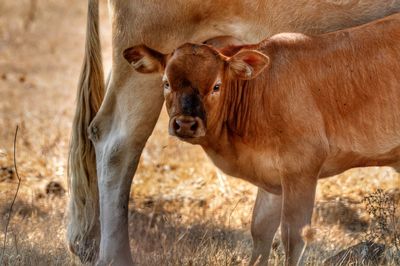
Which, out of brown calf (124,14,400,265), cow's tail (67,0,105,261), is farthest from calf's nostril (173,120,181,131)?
cow's tail (67,0,105,261)

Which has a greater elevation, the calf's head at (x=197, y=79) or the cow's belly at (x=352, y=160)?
the calf's head at (x=197, y=79)

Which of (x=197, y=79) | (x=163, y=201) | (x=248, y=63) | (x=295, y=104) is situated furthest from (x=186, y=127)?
(x=163, y=201)

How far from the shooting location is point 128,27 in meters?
7.39

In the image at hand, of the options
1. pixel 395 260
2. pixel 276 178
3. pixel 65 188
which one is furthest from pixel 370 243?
pixel 65 188

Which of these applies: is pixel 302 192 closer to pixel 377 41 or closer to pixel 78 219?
pixel 377 41

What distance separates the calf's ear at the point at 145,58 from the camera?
6.47 metres

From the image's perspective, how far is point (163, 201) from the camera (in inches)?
376

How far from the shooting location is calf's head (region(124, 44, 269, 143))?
5883 mm

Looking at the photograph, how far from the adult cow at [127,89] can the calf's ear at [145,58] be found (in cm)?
73

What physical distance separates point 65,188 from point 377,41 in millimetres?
4348

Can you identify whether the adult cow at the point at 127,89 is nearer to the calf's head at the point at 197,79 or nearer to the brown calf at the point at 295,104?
the brown calf at the point at 295,104

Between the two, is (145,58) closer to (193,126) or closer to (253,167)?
(193,126)

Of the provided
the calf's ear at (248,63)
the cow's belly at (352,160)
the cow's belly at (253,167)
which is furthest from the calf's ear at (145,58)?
the cow's belly at (352,160)

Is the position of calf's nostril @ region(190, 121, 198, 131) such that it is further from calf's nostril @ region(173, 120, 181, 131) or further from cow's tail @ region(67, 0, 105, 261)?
cow's tail @ region(67, 0, 105, 261)
